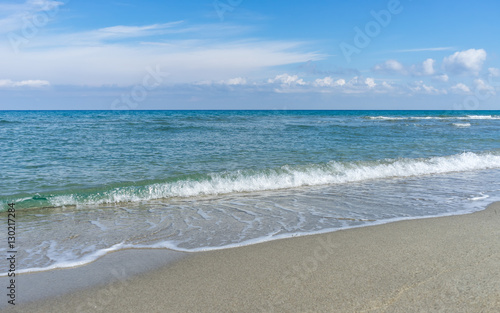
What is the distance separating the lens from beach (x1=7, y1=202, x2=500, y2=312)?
3.54m

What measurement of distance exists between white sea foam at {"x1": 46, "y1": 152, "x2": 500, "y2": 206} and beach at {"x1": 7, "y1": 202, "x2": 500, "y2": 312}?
15.0ft

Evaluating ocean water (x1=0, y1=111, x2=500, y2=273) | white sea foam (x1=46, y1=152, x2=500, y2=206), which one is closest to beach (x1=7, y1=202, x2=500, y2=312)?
ocean water (x1=0, y1=111, x2=500, y2=273)

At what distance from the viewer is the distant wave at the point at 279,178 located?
9289 mm

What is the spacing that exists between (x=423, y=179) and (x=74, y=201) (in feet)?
36.3

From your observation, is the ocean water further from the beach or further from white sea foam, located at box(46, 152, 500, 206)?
the beach

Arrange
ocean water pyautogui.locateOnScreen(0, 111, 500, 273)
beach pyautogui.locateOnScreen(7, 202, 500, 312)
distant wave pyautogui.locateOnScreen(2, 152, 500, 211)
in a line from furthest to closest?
distant wave pyautogui.locateOnScreen(2, 152, 500, 211)
ocean water pyautogui.locateOnScreen(0, 111, 500, 273)
beach pyautogui.locateOnScreen(7, 202, 500, 312)

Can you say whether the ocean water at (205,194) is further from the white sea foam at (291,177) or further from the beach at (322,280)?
the beach at (322,280)

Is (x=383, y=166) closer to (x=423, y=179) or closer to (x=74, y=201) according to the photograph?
(x=423, y=179)

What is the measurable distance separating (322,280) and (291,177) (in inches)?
301

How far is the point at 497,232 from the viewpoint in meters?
5.85

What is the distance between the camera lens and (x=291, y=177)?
11.7 m

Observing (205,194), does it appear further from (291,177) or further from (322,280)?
(322,280)

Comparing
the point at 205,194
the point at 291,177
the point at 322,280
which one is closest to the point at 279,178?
the point at 291,177

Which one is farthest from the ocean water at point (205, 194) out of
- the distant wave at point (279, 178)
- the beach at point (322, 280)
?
the beach at point (322, 280)
